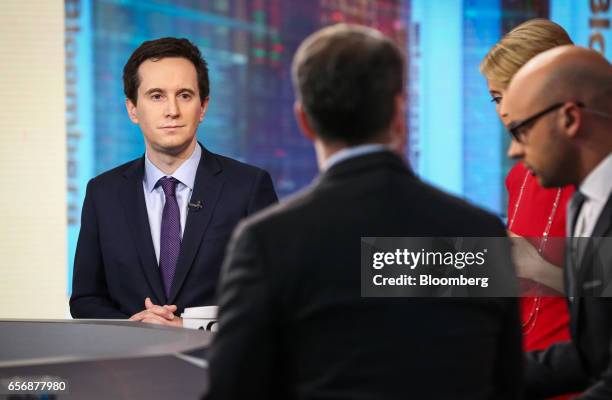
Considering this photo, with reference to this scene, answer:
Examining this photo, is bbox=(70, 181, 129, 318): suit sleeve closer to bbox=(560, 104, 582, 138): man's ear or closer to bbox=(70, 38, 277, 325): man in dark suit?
bbox=(70, 38, 277, 325): man in dark suit

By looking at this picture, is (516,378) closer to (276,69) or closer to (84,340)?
(84,340)

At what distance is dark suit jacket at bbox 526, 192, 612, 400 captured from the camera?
1586 mm

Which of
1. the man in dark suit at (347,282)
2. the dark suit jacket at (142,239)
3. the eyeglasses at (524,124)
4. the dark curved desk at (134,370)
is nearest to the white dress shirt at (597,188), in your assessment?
the eyeglasses at (524,124)

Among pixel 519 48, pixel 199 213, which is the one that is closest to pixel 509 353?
pixel 519 48

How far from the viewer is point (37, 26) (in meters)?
5.50

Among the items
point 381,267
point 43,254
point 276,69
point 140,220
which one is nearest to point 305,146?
point 276,69

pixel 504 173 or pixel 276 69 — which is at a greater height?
pixel 276 69

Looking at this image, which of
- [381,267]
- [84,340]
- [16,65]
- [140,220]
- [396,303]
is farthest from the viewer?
[16,65]

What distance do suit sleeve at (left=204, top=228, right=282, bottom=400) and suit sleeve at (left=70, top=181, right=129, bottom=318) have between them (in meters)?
1.46

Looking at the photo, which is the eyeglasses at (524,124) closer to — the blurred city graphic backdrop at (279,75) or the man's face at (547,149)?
the man's face at (547,149)

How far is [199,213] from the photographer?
272 cm

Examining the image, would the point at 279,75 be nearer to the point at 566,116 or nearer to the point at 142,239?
the point at 142,239

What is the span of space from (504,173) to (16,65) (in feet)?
9.61

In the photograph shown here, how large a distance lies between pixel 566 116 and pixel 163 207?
1.45 m
